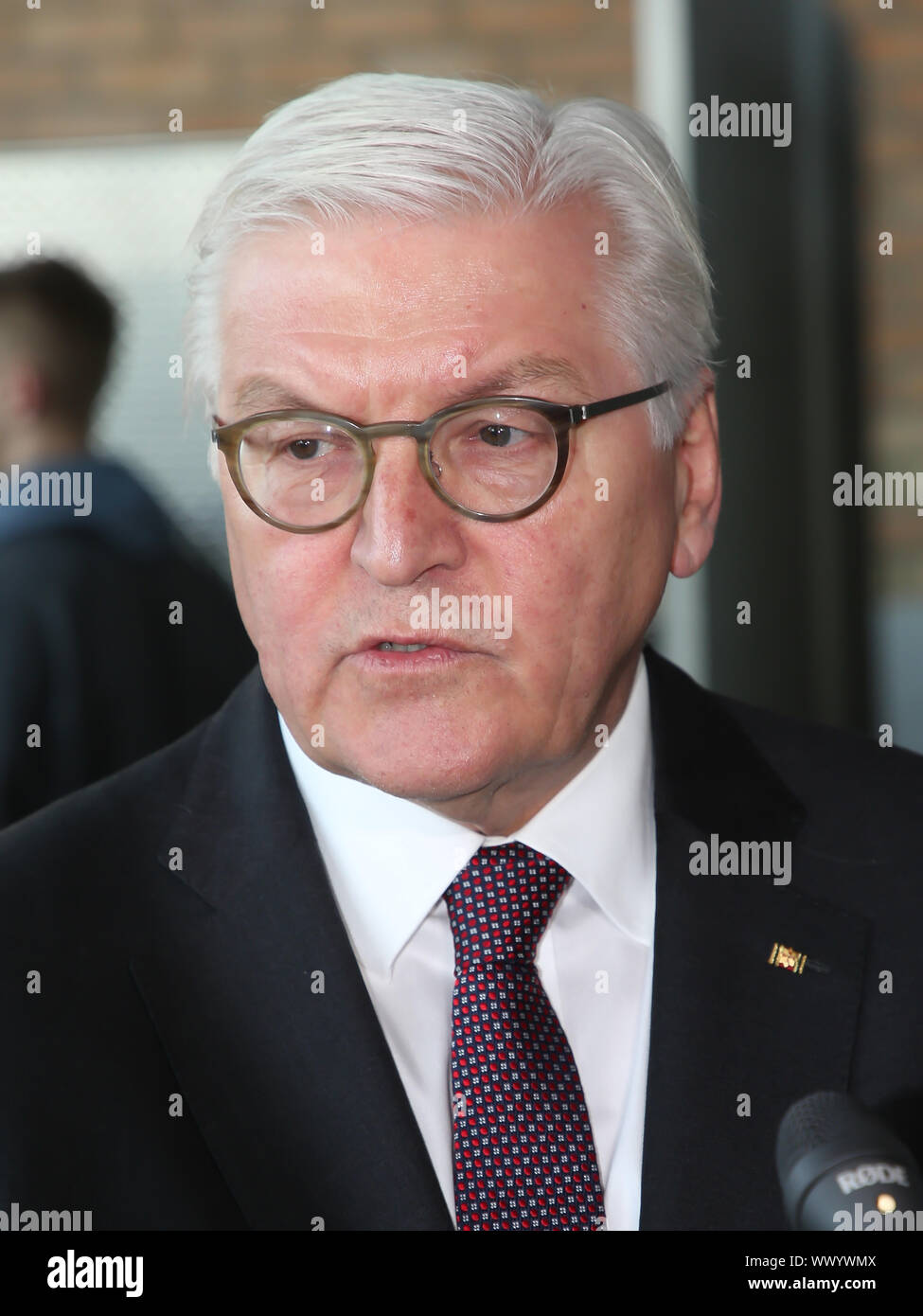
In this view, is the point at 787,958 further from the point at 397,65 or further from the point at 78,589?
the point at 397,65

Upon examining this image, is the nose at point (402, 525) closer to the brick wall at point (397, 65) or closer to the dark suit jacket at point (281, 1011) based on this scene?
the dark suit jacket at point (281, 1011)

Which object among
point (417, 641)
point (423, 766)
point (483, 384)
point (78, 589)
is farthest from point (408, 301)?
point (78, 589)

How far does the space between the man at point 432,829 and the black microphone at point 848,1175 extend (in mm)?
462

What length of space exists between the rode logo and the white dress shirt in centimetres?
52

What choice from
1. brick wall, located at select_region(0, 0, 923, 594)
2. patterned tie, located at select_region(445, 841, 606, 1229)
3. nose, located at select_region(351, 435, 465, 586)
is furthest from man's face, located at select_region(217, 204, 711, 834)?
brick wall, located at select_region(0, 0, 923, 594)

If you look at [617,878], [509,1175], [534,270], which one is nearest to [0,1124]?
[509,1175]

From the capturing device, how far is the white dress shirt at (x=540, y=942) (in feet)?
3.99

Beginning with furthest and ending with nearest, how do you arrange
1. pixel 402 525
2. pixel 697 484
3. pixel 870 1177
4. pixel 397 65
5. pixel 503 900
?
pixel 397 65, pixel 697 484, pixel 503 900, pixel 402 525, pixel 870 1177

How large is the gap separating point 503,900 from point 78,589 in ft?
3.60

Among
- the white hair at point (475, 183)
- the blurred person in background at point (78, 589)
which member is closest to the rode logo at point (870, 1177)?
the white hair at point (475, 183)

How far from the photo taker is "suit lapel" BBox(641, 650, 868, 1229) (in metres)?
1.19

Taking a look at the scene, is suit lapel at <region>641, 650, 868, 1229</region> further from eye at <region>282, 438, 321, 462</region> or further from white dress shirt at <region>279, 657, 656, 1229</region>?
eye at <region>282, 438, 321, 462</region>

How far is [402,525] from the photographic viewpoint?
113 centimetres
